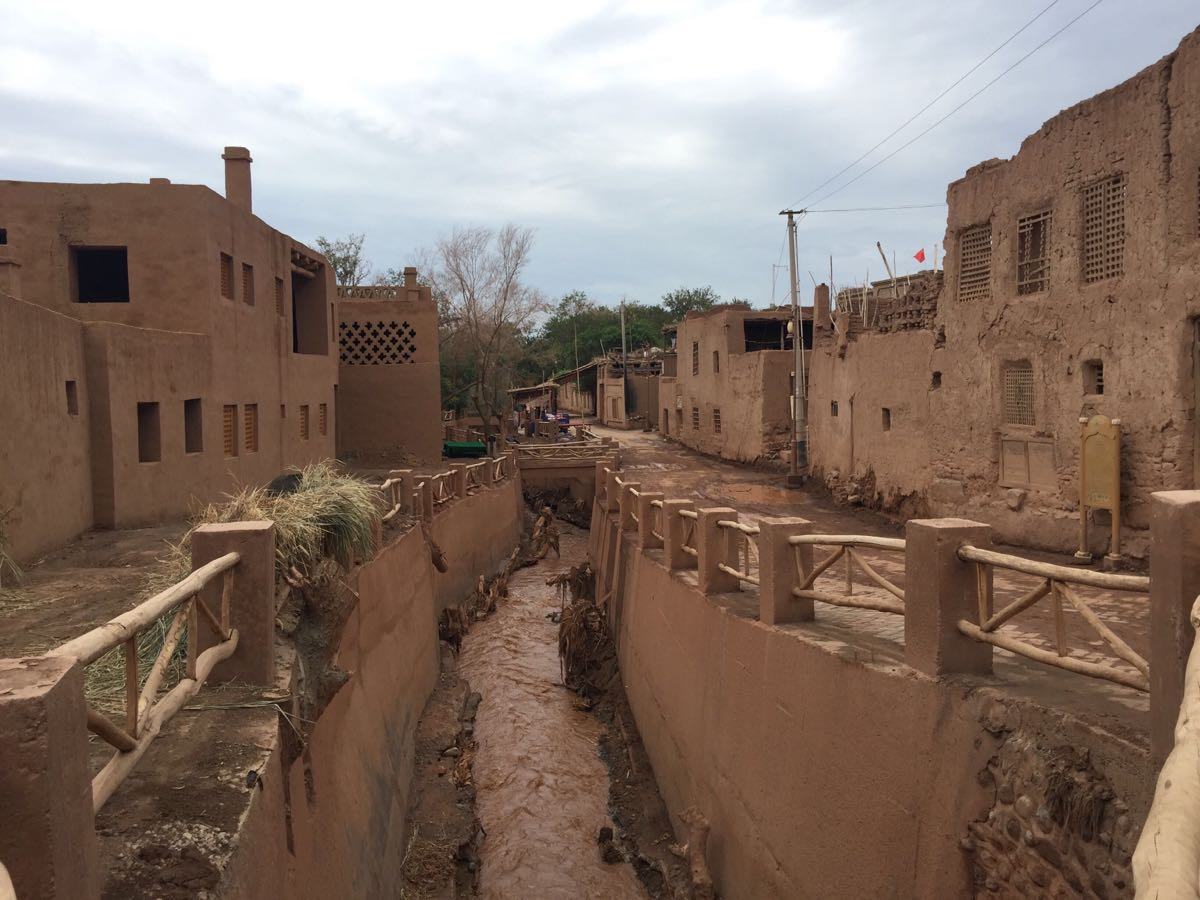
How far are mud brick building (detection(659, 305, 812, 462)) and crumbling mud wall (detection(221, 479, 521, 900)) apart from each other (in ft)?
56.3

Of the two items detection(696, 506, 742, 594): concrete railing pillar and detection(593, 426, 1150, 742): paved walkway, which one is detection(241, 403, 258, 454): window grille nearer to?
detection(593, 426, 1150, 742): paved walkway

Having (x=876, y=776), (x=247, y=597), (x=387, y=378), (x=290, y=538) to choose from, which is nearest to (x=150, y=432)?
(x=290, y=538)

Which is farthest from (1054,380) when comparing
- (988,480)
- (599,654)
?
(599,654)

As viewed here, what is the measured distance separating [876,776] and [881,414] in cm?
1533

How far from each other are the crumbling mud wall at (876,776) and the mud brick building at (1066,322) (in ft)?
21.4

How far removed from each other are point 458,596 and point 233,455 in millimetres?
5346

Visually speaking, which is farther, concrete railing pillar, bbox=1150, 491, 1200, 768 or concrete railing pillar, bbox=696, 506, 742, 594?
concrete railing pillar, bbox=696, 506, 742, 594

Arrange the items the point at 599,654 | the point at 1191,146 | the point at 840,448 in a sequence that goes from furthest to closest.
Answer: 1. the point at 840,448
2. the point at 599,654
3. the point at 1191,146

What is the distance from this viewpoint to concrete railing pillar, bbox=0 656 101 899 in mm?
2852

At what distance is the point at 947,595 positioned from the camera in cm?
595

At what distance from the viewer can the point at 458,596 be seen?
778 inches

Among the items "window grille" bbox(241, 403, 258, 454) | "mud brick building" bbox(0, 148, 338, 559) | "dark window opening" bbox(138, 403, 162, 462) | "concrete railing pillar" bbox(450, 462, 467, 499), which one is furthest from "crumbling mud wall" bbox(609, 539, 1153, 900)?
"window grille" bbox(241, 403, 258, 454)

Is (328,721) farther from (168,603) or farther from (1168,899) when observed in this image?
(1168,899)

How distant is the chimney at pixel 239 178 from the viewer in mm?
20734
